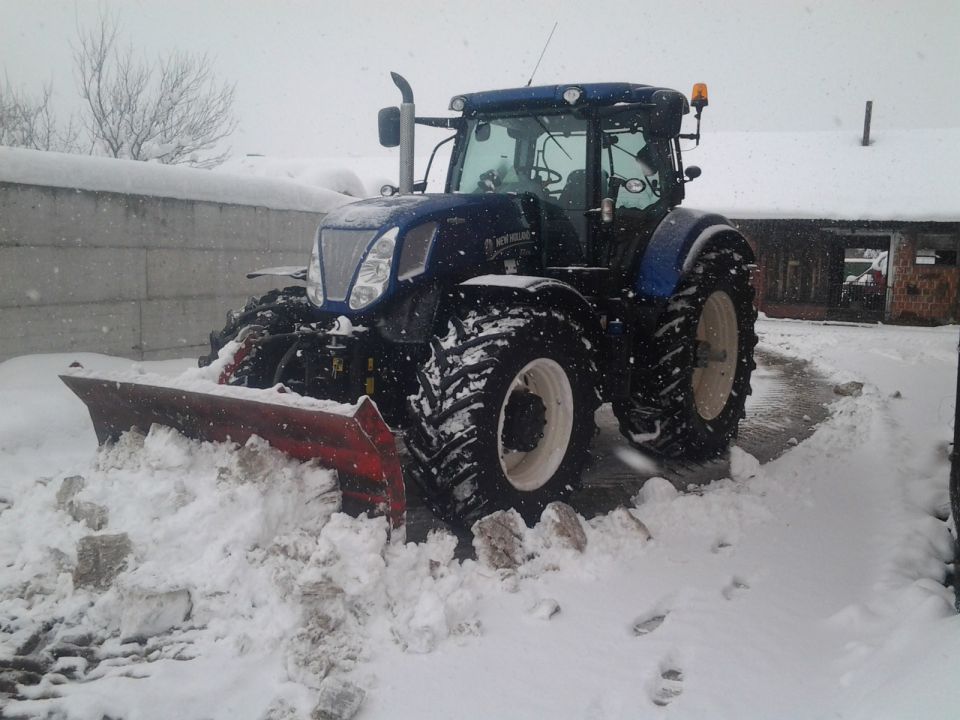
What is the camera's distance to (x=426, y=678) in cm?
259

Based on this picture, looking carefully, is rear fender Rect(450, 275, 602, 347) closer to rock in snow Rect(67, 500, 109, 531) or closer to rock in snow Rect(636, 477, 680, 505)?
rock in snow Rect(636, 477, 680, 505)

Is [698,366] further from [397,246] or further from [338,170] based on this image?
[338,170]

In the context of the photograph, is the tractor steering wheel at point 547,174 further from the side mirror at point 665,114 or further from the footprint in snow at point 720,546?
the footprint in snow at point 720,546

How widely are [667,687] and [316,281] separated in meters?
2.50

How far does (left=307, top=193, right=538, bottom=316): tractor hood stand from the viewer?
147 inches

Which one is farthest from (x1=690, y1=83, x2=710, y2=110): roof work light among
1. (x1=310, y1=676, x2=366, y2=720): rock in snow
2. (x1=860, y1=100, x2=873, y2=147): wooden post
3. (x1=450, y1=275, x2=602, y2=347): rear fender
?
(x1=860, y1=100, x2=873, y2=147): wooden post

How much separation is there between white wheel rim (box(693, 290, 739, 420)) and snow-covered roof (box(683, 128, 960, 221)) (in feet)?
49.6

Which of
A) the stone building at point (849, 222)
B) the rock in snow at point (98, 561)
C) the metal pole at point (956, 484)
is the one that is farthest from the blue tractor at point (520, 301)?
the stone building at point (849, 222)

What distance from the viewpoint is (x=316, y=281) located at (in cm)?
400

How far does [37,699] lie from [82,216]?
5.01m

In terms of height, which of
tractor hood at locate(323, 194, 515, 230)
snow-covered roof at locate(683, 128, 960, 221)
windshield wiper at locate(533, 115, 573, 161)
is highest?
snow-covered roof at locate(683, 128, 960, 221)

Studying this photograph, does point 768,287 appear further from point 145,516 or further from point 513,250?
point 145,516

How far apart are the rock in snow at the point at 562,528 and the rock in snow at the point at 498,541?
16cm

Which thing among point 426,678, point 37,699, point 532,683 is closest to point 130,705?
point 37,699
